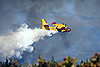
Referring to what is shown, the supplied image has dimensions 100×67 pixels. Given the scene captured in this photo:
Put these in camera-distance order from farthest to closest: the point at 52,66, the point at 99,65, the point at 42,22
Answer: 1. the point at 42,22
2. the point at 52,66
3. the point at 99,65

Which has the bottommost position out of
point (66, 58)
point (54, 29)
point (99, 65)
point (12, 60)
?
point (99, 65)

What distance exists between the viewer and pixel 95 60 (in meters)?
27.8

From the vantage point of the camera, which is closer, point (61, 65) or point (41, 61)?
point (61, 65)

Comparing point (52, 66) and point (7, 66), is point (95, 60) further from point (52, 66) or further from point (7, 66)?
point (7, 66)

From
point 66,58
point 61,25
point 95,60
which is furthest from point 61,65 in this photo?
point 61,25

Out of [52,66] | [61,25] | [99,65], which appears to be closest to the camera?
[99,65]

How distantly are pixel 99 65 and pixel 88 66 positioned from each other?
198 centimetres

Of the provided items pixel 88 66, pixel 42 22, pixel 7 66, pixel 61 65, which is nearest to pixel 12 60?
pixel 7 66

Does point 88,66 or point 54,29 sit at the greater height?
point 54,29

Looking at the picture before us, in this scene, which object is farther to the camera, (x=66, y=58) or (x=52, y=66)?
(x=52, y=66)

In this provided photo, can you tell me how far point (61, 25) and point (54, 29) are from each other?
4327mm

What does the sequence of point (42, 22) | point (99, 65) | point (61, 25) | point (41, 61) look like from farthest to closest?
point (42, 22)
point (61, 25)
point (41, 61)
point (99, 65)

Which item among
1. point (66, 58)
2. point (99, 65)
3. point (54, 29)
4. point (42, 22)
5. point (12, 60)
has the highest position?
point (42, 22)

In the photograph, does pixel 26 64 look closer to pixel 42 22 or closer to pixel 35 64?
pixel 35 64
